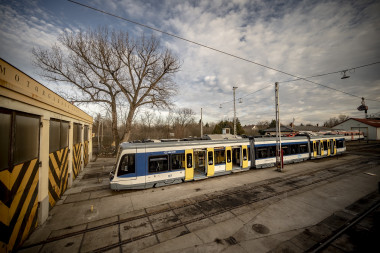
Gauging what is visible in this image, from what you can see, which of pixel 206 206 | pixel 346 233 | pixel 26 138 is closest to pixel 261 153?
pixel 346 233

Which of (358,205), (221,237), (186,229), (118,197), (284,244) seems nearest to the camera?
(284,244)

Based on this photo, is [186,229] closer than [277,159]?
Yes

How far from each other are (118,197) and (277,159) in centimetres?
1358

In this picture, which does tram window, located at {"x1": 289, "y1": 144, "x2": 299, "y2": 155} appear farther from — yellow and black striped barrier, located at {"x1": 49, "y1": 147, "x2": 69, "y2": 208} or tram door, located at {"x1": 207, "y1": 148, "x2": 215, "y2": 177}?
yellow and black striped barrier, located at {"x1": 49, "y1": 147, "x2": 69, "y2": 208}

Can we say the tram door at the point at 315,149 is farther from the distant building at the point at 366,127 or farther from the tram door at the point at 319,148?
the distant building at the point at 366,127

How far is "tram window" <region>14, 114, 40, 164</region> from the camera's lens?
4957 millimetres

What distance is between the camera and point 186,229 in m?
5.88

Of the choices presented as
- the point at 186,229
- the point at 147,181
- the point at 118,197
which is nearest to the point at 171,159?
the point at 147,181

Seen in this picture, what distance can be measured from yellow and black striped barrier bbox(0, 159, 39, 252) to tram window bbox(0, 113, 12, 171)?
285mm

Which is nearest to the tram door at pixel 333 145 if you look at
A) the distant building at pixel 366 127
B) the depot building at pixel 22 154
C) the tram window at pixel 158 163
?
the tram window at pixel 158 163

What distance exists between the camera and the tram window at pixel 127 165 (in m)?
8.95

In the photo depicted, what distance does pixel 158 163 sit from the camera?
9820mm

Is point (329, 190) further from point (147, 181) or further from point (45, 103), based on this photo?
point (45, 103)

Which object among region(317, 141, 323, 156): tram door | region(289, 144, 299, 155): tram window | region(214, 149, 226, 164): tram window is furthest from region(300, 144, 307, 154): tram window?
region(214, 149, 226, 164): tram window
